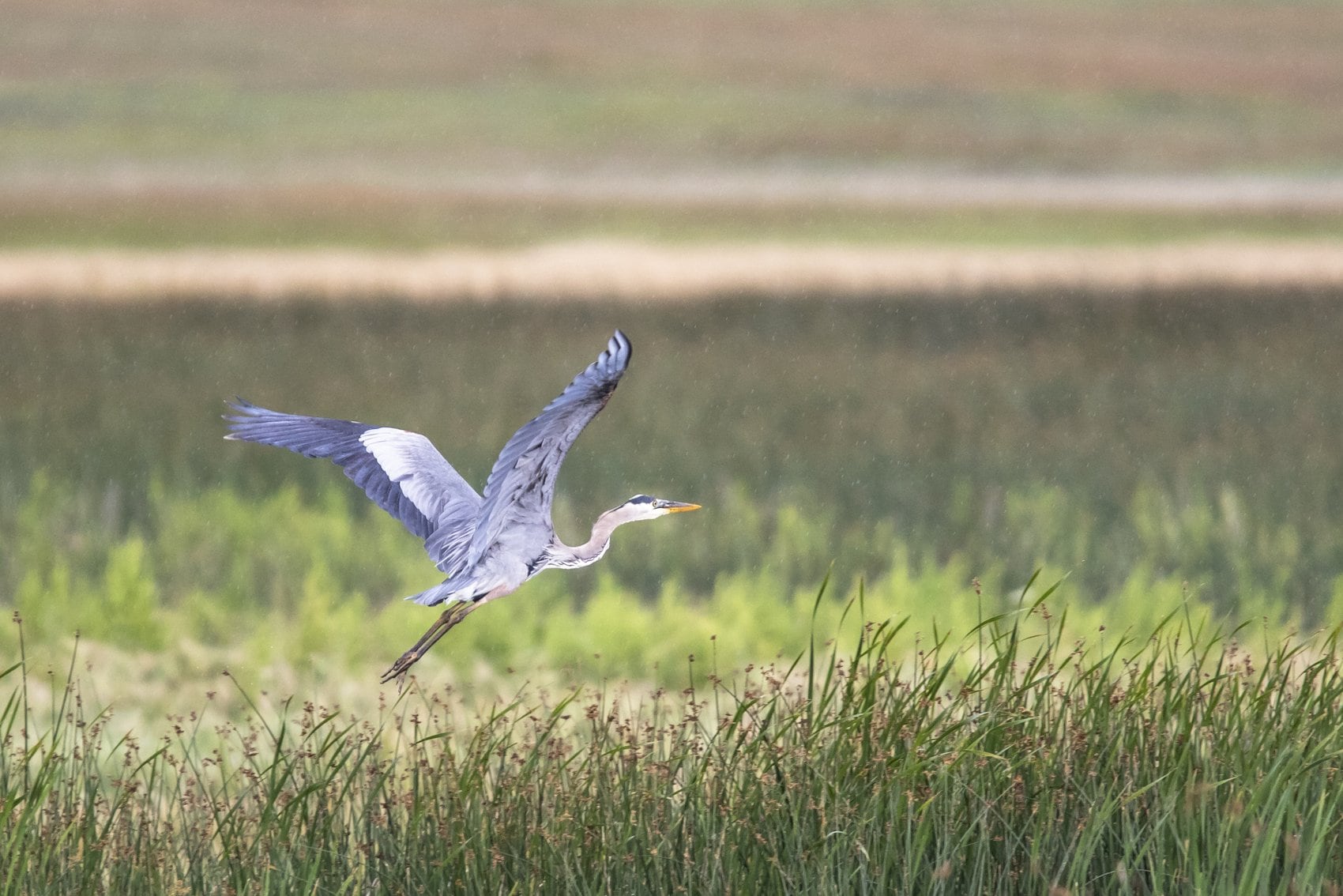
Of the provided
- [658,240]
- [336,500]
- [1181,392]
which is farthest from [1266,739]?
[658,240]

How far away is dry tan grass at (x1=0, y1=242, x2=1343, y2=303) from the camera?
50.1ft

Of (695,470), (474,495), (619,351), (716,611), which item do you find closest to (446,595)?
(474,495)

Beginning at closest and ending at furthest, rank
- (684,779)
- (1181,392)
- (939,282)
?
(684,779) < (1181,392) < (939,282)

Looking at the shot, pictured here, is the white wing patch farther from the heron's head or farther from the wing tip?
the wing tip

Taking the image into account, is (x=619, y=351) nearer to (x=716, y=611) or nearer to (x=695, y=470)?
Result: (x=716, y=611)

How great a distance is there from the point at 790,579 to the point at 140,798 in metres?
5.07

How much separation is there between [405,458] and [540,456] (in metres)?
0.56

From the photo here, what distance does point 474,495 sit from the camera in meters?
2.84

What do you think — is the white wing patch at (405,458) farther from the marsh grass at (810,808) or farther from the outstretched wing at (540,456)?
the marsh grass at (810,808)

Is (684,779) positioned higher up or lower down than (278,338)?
lower down

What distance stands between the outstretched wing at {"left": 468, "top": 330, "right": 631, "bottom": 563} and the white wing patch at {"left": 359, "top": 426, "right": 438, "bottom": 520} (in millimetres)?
244

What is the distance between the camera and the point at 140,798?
356 cm

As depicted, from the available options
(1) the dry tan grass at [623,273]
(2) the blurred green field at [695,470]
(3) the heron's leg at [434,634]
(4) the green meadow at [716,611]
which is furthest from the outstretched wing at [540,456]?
(1) the dry tan grass at [623,273]

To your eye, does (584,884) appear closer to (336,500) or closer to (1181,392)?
(336,500)
